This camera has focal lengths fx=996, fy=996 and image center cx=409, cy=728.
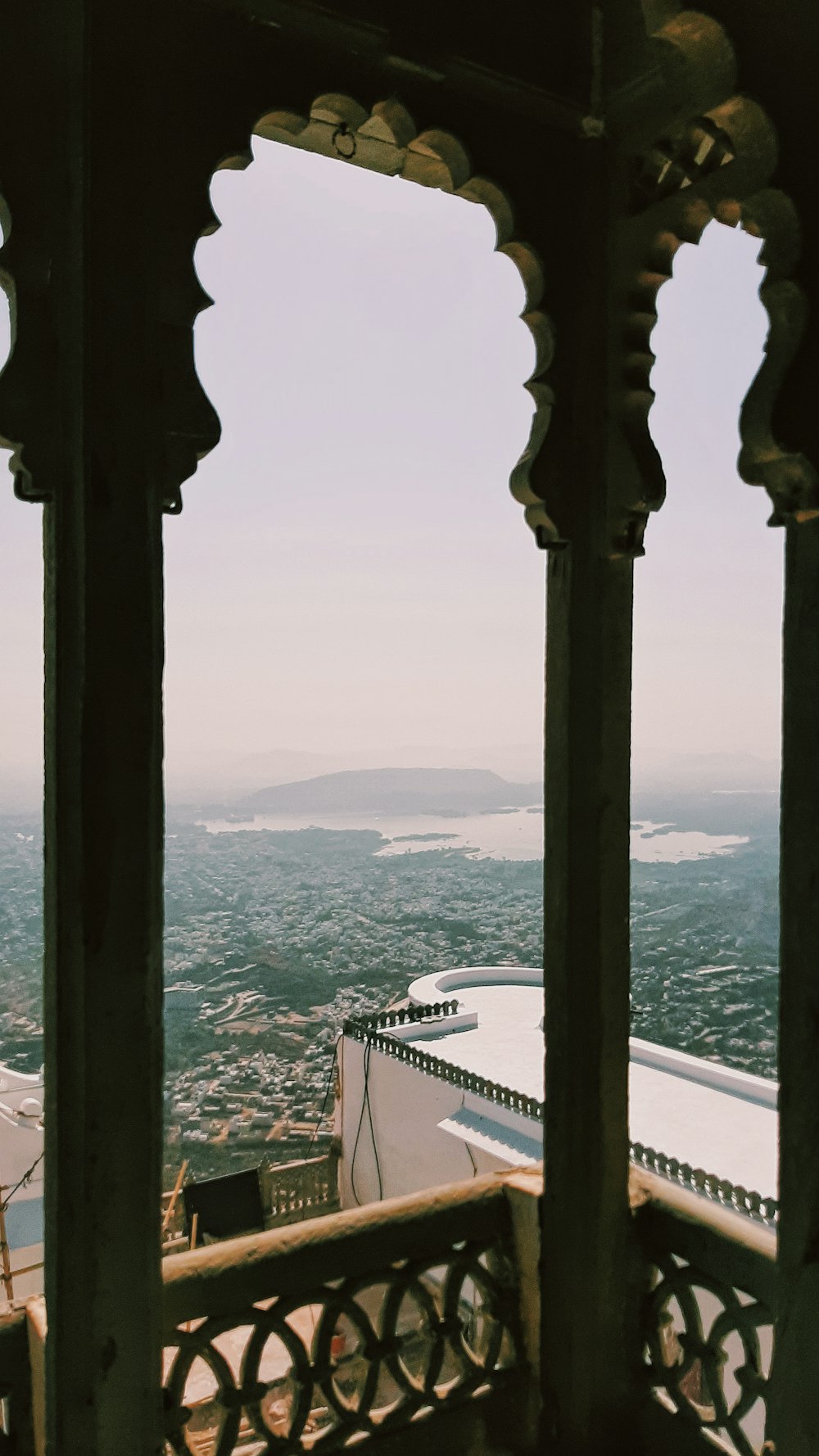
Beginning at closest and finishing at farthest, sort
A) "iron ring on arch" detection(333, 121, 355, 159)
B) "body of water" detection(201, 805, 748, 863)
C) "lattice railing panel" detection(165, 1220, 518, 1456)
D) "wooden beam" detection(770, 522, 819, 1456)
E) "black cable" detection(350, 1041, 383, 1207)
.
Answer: "wooden beam" detection(770, 522, 819, 1456) < "lattice railing panel" detection(165, 1220, 518, 1456) < "iron ring on arch" detection(333, 121, 355, 159) < "black cable" detection(350, 1041, 383, 1207) < "body of water" detection(201, 805, 748, 863)

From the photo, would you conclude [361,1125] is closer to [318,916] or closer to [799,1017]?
[318,916]

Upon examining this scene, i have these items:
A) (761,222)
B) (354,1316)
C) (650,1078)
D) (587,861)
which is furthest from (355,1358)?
(650,1078)

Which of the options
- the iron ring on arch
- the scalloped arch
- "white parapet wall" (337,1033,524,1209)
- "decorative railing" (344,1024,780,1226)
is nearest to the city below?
"white parapet wall" (337,1033,524,1209)

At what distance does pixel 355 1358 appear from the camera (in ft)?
7.16

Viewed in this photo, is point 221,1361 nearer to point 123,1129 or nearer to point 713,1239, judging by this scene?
point 123,1129

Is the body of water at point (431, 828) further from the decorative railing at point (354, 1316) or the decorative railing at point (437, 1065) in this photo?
the decorative railing at point (354, 1316)

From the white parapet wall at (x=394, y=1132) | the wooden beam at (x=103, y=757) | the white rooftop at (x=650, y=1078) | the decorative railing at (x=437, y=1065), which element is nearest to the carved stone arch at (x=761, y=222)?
the wooden beam at (x=103, y=757)

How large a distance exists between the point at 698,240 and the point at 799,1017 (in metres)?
1.75

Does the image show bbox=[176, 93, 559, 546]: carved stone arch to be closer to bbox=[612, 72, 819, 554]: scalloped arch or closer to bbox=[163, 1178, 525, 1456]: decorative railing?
bbox=[612, 72, 819, 554]: scalloped arch

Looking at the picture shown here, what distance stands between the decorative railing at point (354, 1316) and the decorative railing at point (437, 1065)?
6.76 meters

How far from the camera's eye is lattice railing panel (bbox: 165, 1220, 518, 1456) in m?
1.95

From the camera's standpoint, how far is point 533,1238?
234cm

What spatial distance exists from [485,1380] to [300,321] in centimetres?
2540

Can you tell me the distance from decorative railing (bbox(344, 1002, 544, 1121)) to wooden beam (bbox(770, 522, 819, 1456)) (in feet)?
25.9
